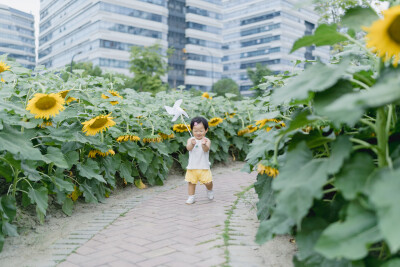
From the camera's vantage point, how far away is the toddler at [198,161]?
5.13m

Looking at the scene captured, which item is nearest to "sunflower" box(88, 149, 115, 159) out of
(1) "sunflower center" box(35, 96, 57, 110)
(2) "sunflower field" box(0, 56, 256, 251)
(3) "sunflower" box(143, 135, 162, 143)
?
(2) "sunflower field" box(0, 56, 256, 251)

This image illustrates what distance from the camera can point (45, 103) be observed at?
331 centimetres

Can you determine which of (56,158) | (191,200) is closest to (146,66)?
(191,200)

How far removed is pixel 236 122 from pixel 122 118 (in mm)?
4075

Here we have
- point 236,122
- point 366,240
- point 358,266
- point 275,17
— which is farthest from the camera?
point 275,17

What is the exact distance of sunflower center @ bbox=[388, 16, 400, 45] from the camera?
4.69ft

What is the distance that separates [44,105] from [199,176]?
2.45 meters

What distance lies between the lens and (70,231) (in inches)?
143

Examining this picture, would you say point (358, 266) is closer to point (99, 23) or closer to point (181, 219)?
point (181, 219)

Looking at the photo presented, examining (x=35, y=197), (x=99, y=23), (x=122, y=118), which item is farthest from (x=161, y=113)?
(x=99, y=23)

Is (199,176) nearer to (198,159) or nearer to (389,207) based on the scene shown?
(198,159)

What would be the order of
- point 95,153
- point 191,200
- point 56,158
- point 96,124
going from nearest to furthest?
point 56,158 < point 96,124 < point 95,153 < point 191,200

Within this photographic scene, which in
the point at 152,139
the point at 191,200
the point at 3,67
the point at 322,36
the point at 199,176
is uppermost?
the point at 3,67

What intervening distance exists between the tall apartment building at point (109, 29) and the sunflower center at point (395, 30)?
53488mm
